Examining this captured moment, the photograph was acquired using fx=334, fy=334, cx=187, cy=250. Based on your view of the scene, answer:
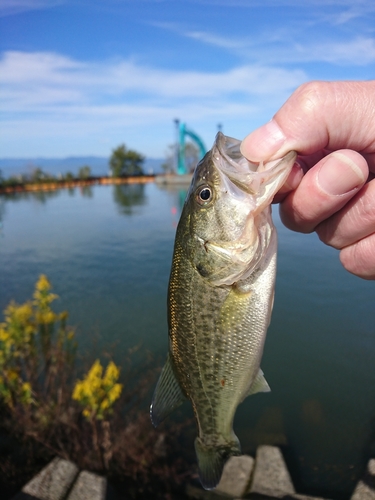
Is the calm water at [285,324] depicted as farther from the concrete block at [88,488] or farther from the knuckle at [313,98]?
the knuckle at [313,98]

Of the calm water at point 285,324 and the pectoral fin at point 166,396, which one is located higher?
the pectoral fin at point 166,396


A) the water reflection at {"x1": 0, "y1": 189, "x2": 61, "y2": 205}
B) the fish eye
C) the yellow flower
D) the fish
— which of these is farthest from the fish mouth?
the water reflection at {"x1": 0, "y1": 189, "x2": 61, "y2": 205}

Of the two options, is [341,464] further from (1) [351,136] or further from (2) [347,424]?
(1) [351,136]

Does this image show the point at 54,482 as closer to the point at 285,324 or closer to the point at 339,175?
the point at 339,175

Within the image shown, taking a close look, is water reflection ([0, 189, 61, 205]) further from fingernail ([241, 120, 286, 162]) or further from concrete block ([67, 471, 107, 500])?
fingernail ([241, 120, 286, 162])

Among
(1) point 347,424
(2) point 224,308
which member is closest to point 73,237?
(1) point 347,424

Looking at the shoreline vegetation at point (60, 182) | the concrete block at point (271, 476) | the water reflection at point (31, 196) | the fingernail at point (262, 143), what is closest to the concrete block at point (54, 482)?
the concrete block at point (271, 476)

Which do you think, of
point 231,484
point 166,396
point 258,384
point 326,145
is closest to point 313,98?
point 326,145
